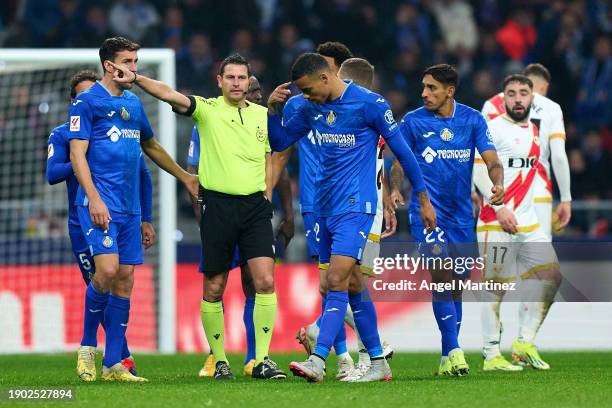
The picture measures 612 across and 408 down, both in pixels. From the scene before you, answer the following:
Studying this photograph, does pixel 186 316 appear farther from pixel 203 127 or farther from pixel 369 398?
pixel 369 398

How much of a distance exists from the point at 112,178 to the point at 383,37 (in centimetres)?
1093

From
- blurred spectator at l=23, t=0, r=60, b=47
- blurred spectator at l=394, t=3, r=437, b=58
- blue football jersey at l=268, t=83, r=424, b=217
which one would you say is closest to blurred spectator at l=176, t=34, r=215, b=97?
blurred spectator at l=23, t=0, r=60, b=47

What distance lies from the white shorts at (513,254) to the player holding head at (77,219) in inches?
119

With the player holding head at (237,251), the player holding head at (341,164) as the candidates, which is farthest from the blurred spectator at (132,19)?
the player holding head at (341,164)

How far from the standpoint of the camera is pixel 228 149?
9.17 meters

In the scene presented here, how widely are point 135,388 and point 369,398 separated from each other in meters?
1.68

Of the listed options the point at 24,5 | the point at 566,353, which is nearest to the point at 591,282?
the point at 566,353

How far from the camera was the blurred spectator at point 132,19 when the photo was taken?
61.6 feet

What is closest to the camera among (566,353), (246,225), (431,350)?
(246,225)

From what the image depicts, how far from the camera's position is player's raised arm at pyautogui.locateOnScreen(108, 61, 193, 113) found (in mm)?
8484

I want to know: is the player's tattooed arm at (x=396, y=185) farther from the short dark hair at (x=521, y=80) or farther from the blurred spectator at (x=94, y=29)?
the blurred spectator at (x=94, y=29)

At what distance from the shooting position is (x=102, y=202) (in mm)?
8766

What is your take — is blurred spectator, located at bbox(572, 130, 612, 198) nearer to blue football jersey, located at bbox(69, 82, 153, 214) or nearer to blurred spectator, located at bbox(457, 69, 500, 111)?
blurred spectator, located at bbox(457, 69, 500, 111)

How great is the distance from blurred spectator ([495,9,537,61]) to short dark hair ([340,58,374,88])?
34.1 feet
